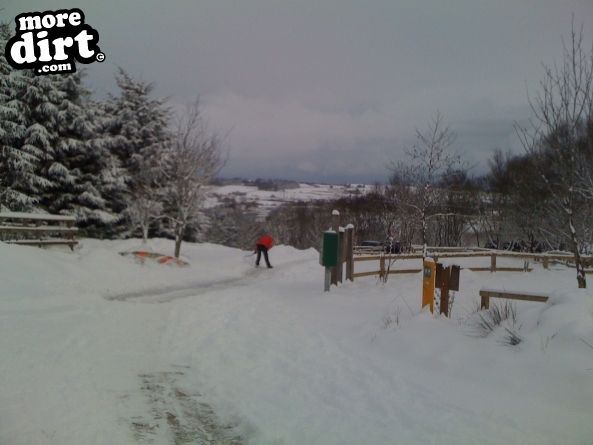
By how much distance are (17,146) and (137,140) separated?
7199 mm

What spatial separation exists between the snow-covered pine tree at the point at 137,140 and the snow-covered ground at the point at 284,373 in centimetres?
1883

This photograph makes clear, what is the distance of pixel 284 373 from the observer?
5707mm

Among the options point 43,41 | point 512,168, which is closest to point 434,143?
point 43,41

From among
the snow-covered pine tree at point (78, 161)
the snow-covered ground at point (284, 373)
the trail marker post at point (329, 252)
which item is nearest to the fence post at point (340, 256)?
the trail marker post at point (329, 252)

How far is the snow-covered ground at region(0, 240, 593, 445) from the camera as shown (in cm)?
406

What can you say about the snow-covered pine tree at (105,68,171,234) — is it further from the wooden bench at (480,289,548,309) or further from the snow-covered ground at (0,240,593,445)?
the wooden bench at (480,289,548,309)

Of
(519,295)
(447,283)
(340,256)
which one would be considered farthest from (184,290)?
(519,295)

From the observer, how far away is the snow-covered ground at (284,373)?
13.3 ft

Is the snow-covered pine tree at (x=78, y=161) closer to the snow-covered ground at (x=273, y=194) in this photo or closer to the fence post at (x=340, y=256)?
the fence post at (x=340, y=256)

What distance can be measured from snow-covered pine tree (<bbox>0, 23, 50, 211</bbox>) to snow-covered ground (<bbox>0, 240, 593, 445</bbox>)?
14169 millimetres

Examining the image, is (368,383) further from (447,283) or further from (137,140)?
(137,140)

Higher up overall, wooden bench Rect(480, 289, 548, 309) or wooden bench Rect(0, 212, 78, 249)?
wooden bench Rect(0, 212, 78, 249)

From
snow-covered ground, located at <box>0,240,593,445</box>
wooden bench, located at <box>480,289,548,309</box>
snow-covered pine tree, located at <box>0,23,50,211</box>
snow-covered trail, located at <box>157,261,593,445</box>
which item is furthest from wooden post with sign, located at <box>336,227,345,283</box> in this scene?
snow-covered pine tree, located at <box>0,23,50,211</box>

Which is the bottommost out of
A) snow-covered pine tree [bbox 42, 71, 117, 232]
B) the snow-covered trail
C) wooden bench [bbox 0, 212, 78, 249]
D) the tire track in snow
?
the tire track in snow
